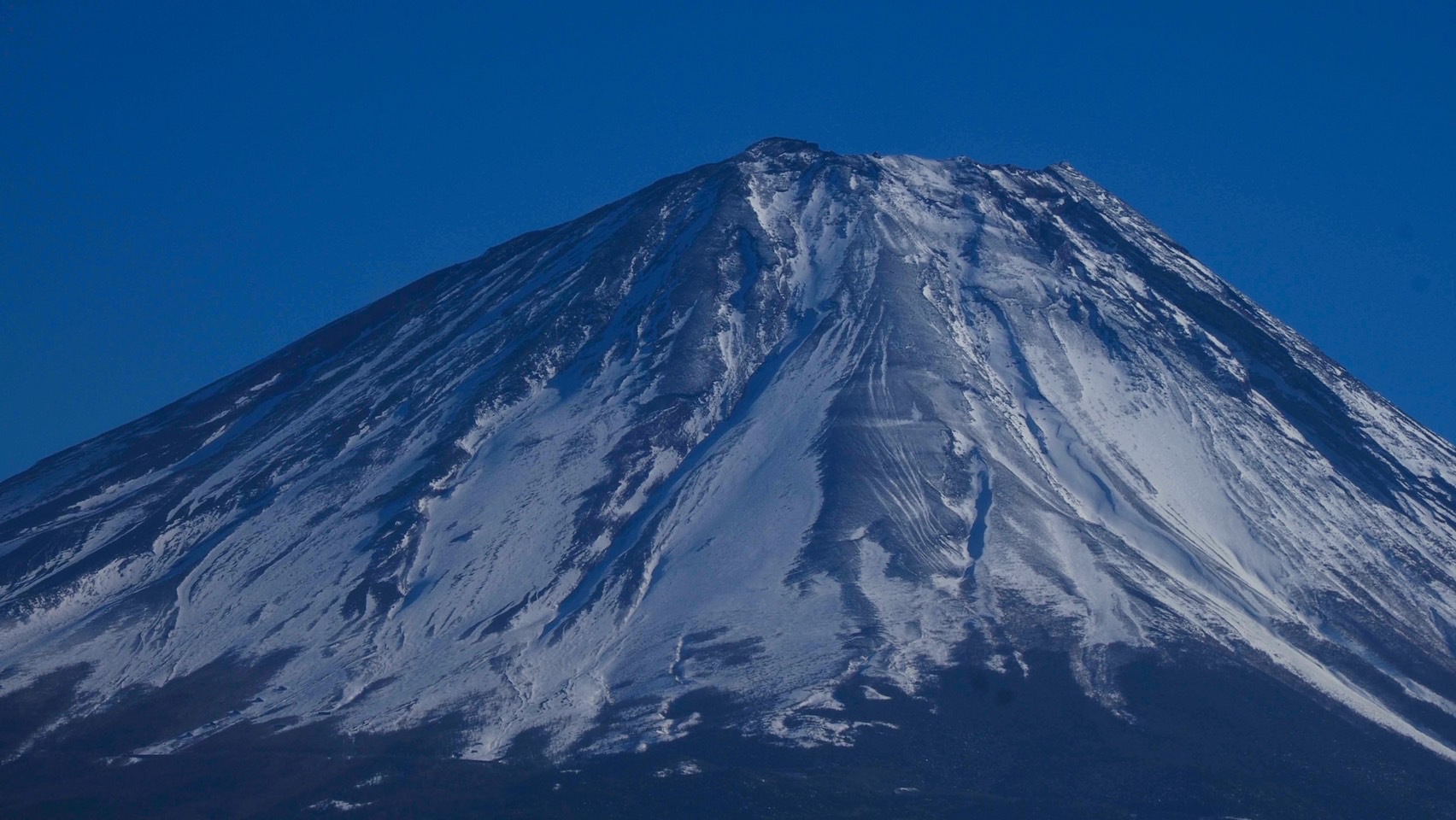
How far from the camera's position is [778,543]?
6862 cm

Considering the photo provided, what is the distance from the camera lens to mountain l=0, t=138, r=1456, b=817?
2226 inches

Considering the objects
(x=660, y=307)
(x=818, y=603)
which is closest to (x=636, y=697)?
(x=818, y=603)

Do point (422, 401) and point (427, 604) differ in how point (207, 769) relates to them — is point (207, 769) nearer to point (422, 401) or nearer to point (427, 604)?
point (427, 604)

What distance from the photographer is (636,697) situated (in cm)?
6025

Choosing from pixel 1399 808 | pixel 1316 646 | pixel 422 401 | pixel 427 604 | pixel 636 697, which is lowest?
pixel 1399 808

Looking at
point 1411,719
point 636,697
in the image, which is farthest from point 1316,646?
point 636,697

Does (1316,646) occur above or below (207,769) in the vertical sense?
below

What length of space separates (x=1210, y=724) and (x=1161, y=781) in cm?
476

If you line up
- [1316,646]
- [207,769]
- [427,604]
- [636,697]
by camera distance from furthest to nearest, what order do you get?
[427,604] → [1316,646] → [636,697] → [207,769]

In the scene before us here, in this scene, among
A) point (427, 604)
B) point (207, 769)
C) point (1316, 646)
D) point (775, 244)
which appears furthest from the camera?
point (775, 244)

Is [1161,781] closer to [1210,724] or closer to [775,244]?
[1210,724]

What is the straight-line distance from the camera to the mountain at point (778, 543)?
56.5 metres

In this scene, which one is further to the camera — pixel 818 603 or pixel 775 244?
pixel 775 244

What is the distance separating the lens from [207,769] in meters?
56.6
